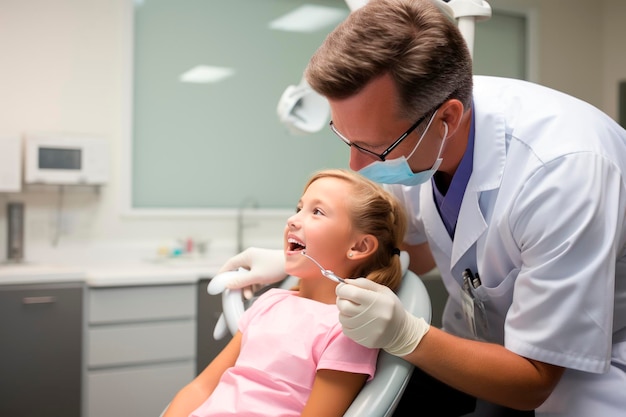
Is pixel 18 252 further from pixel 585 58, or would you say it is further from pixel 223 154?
pixel 585 58

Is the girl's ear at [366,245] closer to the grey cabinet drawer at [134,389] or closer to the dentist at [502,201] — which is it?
the dentist at [502,201]

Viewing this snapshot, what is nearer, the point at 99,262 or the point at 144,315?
the point at 144,315

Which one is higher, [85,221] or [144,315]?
[85,221]

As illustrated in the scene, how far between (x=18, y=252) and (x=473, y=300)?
2.25m

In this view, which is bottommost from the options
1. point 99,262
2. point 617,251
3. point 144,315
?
point 144,315

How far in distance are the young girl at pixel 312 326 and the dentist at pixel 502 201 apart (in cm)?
14

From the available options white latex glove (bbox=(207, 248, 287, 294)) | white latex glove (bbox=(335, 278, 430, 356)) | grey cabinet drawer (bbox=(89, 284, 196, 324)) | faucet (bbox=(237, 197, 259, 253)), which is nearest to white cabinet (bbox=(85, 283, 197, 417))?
grey cabinet drawer (bbox=(89, 284, 196, 324))

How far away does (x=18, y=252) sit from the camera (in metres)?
2.78

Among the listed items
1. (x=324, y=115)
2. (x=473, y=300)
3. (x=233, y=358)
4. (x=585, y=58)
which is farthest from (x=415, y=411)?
(x=585, y=58)

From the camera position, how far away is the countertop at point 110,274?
243 centimetres

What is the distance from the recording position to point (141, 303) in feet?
8.44

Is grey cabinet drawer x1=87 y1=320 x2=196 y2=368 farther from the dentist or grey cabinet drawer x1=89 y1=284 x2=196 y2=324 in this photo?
the dentist

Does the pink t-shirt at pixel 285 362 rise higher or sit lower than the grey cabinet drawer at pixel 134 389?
higher

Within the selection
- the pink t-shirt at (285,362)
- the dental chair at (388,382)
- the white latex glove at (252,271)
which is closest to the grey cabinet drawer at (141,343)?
the white latex glove at (252,271)
